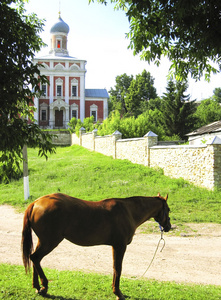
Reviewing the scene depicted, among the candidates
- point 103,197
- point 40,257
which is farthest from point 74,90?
point 40,257

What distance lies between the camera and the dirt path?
5891 mm

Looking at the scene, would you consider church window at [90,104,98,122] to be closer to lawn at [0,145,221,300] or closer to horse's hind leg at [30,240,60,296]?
lawn at [0,145,221,300]

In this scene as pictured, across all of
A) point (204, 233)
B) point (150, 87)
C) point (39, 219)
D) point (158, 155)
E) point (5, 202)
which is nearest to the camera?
point (39, 219)

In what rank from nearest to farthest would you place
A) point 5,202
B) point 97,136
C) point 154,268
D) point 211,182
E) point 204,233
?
point 154,268 < point 204,233 < point 211,182 < point 5,202 < point 97,136

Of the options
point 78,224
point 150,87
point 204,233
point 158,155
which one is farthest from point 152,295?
point 150,87

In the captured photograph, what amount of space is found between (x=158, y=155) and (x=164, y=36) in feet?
38.7

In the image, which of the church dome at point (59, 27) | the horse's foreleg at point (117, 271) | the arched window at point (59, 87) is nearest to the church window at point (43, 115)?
the arched window at point (59, 87)

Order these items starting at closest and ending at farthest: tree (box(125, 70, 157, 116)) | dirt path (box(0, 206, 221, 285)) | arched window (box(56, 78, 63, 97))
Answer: dirt path (box(0, 206, 221, 285)) < arched window (box(56, 78, 63, 97)) < tree (box(125, 70, 157, 116))

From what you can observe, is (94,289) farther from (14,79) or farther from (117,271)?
(14,79)

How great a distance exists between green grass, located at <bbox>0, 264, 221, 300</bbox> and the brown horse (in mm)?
265

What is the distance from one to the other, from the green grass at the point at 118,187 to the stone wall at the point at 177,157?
Result: 448 millimetres

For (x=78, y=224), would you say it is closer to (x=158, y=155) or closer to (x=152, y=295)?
(x=152, y=295)

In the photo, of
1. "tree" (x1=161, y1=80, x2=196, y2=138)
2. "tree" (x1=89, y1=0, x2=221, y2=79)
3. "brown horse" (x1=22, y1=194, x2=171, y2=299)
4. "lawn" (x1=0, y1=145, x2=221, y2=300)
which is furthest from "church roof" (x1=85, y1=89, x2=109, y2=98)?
"brown horse" (x1=22, y1=194, x2=171, y2=299)

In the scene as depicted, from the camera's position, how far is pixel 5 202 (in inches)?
554
